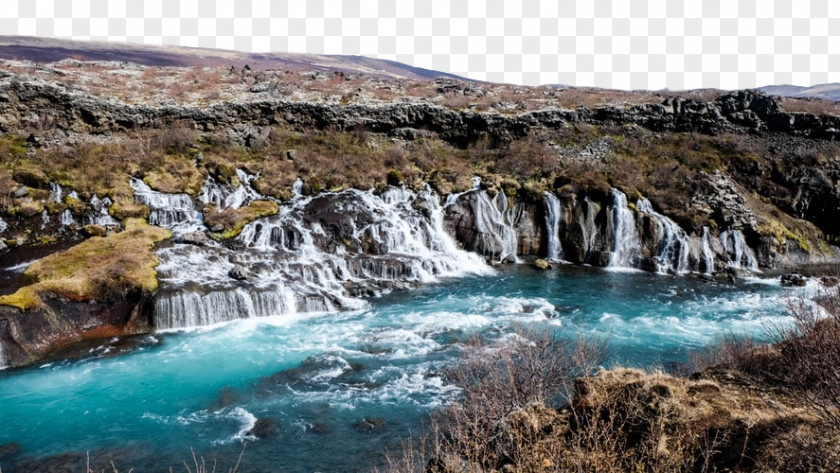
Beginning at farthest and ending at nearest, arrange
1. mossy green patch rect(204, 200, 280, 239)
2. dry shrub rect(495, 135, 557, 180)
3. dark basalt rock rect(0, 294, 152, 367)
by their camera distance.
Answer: dry shrub rect(495, 135, 557, 180), mossy green patch rect(204, 200, 280, 239), dark basalt rock rect(0, 294, 152, 367)

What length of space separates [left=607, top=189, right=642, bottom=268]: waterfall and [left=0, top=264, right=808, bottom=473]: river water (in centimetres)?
497

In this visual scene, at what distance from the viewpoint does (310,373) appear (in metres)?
16.3

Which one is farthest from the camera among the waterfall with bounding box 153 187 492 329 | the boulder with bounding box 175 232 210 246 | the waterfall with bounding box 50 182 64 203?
the waterfall with bounding box 50 182 64 203

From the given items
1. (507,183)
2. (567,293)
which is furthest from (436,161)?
(567,293)

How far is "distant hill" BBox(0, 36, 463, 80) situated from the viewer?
229 ft

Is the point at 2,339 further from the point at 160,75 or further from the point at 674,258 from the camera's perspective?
the point at 160,75

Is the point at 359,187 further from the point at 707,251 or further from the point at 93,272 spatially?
the point at 707,251

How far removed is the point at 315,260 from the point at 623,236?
840 inches

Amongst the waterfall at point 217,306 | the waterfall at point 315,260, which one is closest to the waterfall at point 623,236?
the waterfall at point 315,260

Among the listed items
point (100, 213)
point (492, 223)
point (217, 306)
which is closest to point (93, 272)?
point (217, 306)

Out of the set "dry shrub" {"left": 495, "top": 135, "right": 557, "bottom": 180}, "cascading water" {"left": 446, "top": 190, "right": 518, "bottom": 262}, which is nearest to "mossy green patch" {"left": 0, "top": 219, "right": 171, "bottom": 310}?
"cascading water" {"left": 446, "top": 190, "right": 518, "bottom": 262}

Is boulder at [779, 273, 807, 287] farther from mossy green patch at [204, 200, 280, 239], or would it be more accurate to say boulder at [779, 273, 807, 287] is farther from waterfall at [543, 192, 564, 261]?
mossy green patch at [204, 200, 280, 239]

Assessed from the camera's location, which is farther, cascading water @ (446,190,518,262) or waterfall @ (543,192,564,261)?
waterfall @ (543,192,564,261)

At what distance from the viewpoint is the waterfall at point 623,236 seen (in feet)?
103
